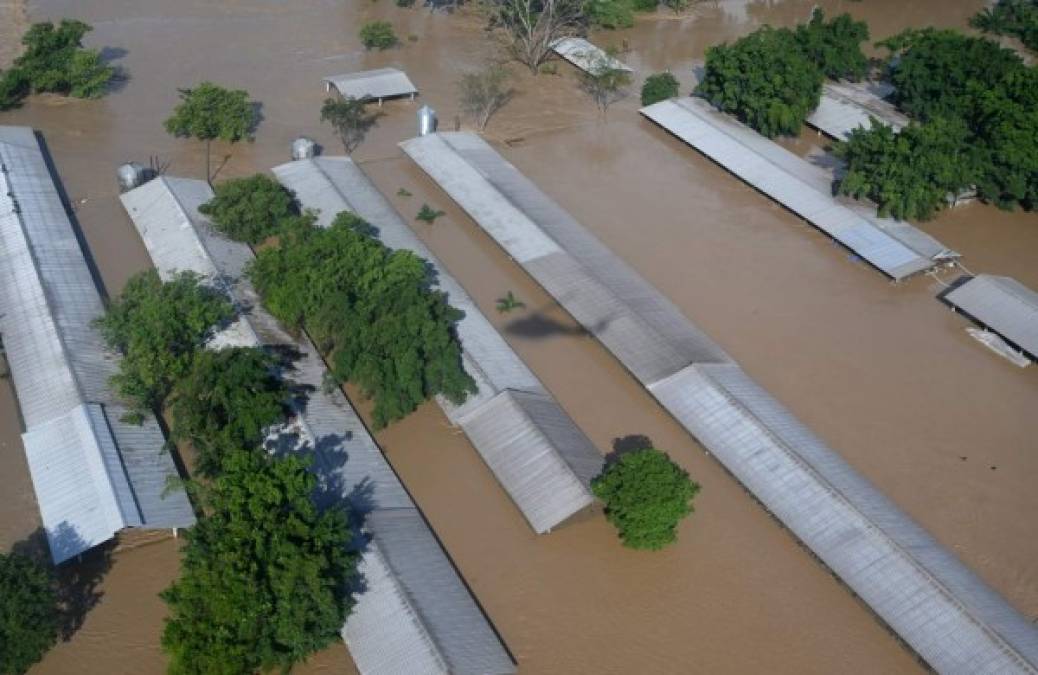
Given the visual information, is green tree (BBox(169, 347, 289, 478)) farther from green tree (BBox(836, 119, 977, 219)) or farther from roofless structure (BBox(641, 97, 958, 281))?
green tree (BBox(836, 119, 977, 219))

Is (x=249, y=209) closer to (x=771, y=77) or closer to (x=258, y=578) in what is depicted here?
(x=258, y=578)

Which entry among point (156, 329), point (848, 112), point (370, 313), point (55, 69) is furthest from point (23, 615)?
point (848, 112)

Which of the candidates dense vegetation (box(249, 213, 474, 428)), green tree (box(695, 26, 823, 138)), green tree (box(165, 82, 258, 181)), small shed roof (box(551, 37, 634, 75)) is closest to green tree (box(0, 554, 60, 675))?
dense vegetation (box(249, 213, 474, 428))

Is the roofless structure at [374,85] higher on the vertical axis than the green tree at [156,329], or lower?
lower

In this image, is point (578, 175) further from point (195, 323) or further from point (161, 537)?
point (161, 537)

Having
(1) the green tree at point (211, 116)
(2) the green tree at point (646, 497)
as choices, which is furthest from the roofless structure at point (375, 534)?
(1) the green tree at point (211, 116)

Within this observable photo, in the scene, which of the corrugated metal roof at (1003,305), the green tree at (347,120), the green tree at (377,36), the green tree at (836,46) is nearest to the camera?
the corrugated metal roof at (1003,305)

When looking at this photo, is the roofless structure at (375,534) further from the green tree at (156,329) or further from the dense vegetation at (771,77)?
the dense vegetation at (771,77)
